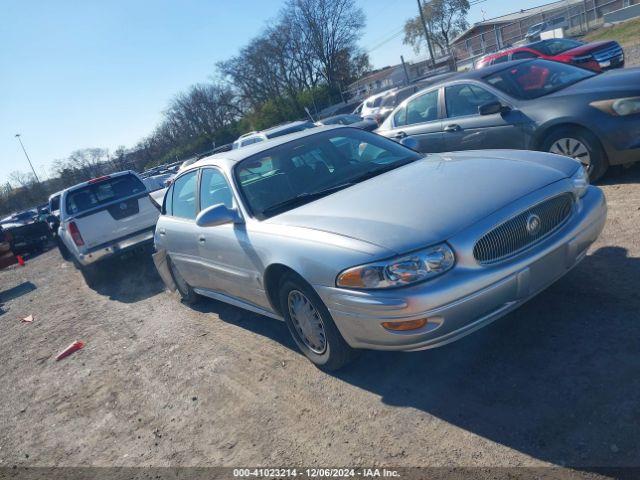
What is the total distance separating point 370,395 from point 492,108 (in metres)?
4.14

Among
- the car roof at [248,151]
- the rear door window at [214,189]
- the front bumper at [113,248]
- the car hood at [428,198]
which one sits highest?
the car roof at [248,151]

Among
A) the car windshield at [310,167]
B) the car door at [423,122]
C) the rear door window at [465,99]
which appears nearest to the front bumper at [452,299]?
the car windshield at [310,167]

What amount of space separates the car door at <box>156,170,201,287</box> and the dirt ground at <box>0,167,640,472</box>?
26.6 inches

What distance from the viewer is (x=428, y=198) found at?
10.9 ft

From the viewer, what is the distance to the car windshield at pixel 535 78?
6.29 meters

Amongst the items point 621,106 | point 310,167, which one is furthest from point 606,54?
point 310,167

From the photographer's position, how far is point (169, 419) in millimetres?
3867

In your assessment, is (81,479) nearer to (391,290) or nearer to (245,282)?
(245,282)

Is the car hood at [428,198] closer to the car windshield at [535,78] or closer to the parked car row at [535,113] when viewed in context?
the parked car row at [535,113]

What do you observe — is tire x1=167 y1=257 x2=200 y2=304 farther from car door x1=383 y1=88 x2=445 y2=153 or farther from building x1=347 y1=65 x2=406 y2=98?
building x1=347 y1=65 x2=406 y2=98

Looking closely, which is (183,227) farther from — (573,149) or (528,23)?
(528,23)

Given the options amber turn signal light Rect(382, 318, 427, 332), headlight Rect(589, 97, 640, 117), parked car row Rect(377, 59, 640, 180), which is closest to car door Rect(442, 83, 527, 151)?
parked car row Rect(377, 59, 640, 180)

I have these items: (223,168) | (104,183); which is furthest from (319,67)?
(223,168)

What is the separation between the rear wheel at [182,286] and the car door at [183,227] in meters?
0.28
